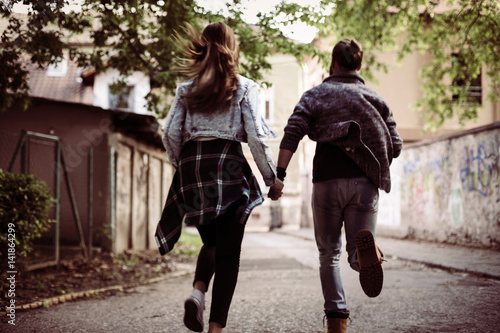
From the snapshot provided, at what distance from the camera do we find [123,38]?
8555mm

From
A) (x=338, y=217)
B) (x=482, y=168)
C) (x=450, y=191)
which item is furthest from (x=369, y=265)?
(x=450, y=191)

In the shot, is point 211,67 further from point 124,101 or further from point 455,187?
point 124,101

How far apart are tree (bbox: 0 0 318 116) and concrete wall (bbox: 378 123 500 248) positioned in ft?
14.8

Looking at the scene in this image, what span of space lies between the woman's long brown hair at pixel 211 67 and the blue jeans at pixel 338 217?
0.88 metres

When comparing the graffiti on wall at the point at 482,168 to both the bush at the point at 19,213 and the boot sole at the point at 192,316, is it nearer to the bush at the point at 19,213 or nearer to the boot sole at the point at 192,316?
the bush at the point at 19,213

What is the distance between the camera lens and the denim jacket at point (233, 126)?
2.97 meters

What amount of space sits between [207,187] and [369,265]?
1.02 m

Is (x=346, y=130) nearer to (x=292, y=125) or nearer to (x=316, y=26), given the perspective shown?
(x=292, y=125)

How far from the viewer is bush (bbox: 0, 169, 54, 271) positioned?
5.23 m

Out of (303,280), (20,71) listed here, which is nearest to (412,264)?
(303,280)

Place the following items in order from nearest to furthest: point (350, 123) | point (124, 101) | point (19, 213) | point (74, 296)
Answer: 1. point (350, 123)
2. point (19, 213)
3. point (74, 296)
4. point (124, 101)

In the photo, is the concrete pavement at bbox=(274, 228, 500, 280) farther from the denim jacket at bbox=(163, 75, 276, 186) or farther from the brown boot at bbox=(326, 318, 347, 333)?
the denim jacket at bbox=(163, 75, 276, 186)

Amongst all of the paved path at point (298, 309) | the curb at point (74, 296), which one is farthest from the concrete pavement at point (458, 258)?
the curb at point (74, 296)

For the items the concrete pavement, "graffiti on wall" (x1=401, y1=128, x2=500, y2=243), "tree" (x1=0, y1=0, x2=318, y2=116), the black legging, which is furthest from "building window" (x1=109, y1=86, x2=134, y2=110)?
the black legging
